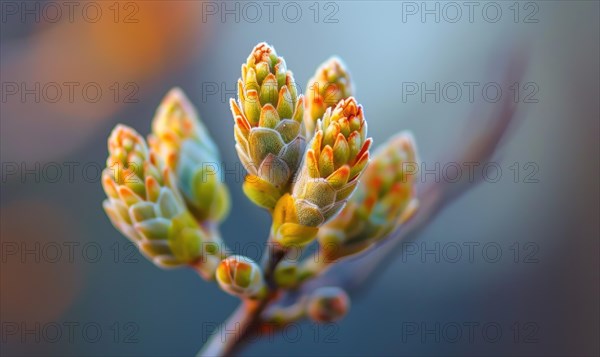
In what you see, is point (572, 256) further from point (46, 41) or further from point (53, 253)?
point (46, 41)

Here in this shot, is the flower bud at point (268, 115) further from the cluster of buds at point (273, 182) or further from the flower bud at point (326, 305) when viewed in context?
the flower bud at point (326, 305)

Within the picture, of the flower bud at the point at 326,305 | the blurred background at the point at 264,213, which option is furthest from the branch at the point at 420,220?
the blurred background at the point at 264,213

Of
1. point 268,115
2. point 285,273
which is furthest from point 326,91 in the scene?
point 285,273

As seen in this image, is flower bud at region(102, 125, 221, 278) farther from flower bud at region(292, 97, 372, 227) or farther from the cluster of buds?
flower bud at region(292, 97, 372, 227)

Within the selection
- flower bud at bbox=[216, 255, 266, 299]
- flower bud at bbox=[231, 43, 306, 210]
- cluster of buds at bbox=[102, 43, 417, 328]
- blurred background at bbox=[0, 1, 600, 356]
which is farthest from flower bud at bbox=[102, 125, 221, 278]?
blurred background at bbox=[0, 1, 600, 356]

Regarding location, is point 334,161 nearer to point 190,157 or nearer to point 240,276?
point 240,276
